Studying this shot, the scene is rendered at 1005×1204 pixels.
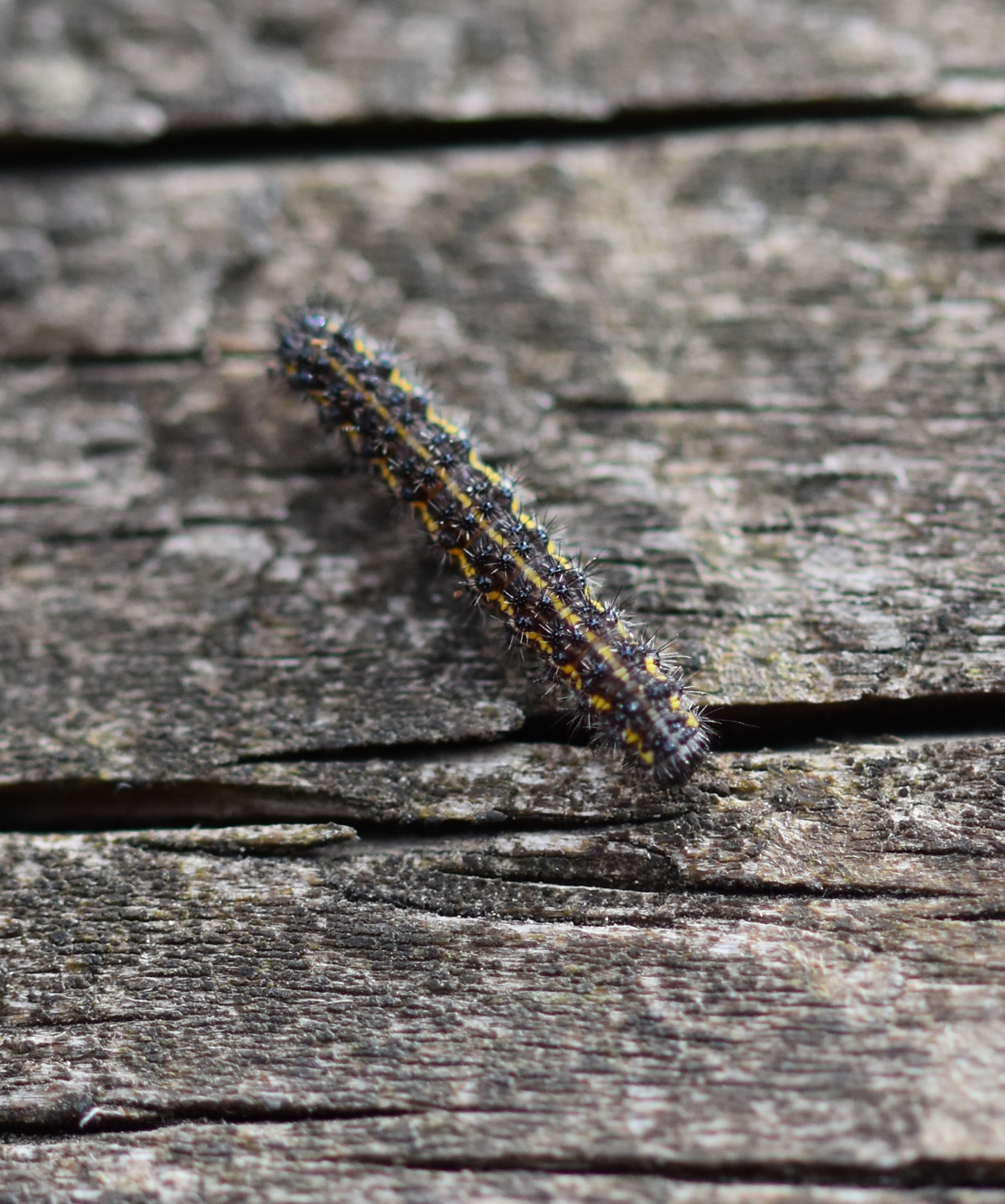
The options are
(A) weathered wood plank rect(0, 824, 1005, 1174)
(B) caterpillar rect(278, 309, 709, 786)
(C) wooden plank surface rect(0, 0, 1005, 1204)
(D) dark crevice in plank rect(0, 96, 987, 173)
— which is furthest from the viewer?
(D) dark crevice in plank rect(0, 96, 987, 173)

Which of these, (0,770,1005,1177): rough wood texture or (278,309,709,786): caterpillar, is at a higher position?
(278,309,709,786): caterpillar

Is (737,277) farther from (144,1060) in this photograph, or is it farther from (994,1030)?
(144,1060)

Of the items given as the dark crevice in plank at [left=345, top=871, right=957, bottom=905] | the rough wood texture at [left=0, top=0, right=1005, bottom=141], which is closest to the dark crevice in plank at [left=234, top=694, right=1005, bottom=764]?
the dark crevice in plank at [left=345, top=871, right=957, bottom=905]

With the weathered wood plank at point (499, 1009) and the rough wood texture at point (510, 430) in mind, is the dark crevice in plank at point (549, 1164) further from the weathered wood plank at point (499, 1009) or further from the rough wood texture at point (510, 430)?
the rough wood texture at point (510, 430)

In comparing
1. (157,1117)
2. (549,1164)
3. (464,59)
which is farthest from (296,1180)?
(464,59)

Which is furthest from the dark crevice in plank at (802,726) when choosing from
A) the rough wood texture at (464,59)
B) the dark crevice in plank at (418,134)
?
the rough wood texture at (464,59)

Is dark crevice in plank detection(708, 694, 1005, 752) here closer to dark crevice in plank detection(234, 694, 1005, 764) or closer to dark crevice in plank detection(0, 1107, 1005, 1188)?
dark crevice in plank detection(234, 694, 1005, 764)

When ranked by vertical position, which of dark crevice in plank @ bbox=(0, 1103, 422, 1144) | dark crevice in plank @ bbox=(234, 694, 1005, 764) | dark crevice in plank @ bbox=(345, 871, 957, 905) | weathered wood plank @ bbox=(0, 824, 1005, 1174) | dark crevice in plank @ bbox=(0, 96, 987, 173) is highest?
dark crevice in plank @ bbox=(0, 96, 987, 173)
